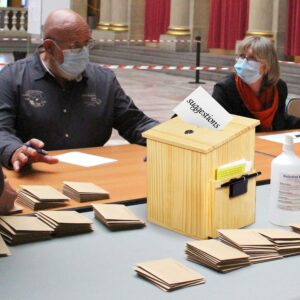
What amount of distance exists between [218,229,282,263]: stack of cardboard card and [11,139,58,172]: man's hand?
101 cm

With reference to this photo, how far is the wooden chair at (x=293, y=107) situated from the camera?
4.53 meters

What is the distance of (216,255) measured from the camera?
1.58m

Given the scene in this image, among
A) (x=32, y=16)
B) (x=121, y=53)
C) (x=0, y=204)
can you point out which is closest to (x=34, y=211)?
(x=0, y=204)

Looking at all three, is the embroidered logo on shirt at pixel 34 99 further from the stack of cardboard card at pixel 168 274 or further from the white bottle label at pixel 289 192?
the stack of cardboard card at pixel 168 274

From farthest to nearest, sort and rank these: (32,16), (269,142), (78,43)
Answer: (32,16), (269,142), (78,43)

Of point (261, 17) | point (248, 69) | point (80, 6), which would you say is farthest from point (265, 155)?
point (80, 6)

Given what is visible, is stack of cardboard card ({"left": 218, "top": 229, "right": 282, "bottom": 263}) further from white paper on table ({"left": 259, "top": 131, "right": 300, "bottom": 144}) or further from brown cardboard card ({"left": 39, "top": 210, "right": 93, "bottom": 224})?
white paper on table ({"left": 259, "top": 131, "right": 300, "bottom": 144})

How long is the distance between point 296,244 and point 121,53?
52.9 feet

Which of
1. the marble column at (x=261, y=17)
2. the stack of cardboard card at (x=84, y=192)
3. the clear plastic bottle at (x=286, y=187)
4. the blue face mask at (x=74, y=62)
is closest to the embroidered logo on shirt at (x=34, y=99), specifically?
the blue face mask at (x=74, y=62)

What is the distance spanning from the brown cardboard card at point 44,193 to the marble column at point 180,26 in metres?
14.3

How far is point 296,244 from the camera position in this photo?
5.65 feet

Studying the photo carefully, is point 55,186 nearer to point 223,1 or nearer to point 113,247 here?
point 113,247

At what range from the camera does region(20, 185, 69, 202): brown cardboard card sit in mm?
2080

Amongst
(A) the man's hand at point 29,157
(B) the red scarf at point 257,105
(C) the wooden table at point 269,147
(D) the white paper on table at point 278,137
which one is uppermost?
(B) the red scarf at point 257,105
